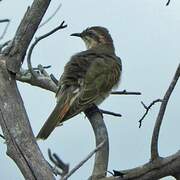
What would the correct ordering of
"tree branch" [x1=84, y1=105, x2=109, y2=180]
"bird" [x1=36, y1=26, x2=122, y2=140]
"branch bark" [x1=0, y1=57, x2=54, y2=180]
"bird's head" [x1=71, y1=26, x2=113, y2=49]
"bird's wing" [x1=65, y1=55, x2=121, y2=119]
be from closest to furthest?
"branch bark" [x1=0, y1=57, x2=54, y2=180] → "tree branch" [x1=84, y1=105, x2=109, y2=180] → "bird" [x1=36, y1=26, x2=122, y2=140] → "bird's wing" [x1=65, y1=55, x2=121, y2=119] → "bird's head" [x1=71, y1=26, x2=113, y2=49]

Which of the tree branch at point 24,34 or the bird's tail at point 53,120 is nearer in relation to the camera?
the tree branch at point 24,34

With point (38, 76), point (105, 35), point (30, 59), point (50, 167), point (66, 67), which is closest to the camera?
point (50, 167)

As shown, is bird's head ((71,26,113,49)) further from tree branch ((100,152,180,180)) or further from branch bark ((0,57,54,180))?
tree branch ((100,152,180,180))

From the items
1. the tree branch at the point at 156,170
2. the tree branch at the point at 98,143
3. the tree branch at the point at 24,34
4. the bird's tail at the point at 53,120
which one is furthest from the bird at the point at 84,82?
the tree branch at the point at 156,170

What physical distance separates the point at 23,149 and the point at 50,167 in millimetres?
193

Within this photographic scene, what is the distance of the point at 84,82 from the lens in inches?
241

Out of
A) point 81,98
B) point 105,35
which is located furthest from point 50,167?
point 105,35

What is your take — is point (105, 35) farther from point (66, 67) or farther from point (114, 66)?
point (66, 67)

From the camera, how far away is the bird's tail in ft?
15.0

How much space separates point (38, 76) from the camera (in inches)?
184

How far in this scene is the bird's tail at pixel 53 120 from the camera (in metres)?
4.58

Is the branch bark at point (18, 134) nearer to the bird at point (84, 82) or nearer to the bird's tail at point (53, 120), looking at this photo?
the bird's tail at point (53, 120)

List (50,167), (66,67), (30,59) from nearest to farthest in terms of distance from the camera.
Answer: (50,167)
(30,59)
(66,67)

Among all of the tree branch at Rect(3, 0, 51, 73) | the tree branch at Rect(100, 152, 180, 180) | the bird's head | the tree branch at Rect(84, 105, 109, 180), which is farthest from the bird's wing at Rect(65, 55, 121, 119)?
the tree branch at Rect(100, 152, 180, 180)
